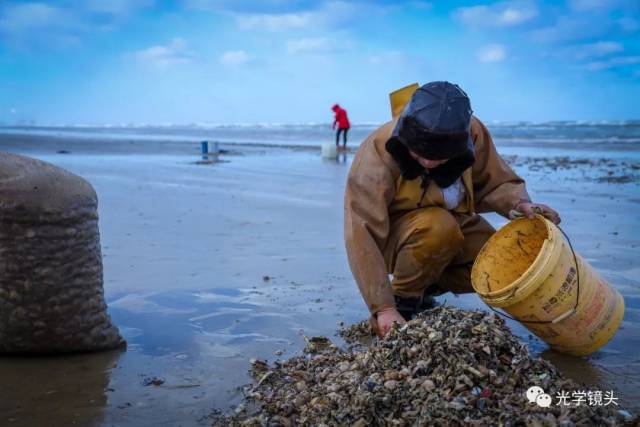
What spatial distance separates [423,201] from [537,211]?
1.95 ft

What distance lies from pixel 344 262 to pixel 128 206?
3547 mm

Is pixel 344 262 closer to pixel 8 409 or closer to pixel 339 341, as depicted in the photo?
pixel 339 341

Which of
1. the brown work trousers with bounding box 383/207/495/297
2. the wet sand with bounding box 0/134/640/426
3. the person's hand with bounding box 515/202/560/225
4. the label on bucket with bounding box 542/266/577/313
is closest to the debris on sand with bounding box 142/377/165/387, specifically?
the wet sand with bounding box 0/134/640/426

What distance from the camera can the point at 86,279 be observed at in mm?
3225

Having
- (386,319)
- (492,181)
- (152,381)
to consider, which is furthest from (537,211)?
(152,381)

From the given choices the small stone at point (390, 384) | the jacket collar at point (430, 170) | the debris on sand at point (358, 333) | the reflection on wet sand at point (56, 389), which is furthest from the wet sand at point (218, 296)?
the jacket collar at point (430, 170)

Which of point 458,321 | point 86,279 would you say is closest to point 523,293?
point 458,321

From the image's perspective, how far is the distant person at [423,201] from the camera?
3098 mm

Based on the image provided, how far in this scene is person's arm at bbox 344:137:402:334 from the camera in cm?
329

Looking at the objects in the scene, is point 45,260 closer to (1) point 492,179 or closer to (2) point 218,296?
(2) point 218,296

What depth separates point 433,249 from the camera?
358 centimetres

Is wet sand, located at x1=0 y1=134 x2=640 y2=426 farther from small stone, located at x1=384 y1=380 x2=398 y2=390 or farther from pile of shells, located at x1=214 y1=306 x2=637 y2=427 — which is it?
small stone, located at x1=384 y1=380 x2=398 y2=390

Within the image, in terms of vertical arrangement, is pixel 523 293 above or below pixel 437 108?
below

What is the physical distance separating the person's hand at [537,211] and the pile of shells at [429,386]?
2.32 ft
